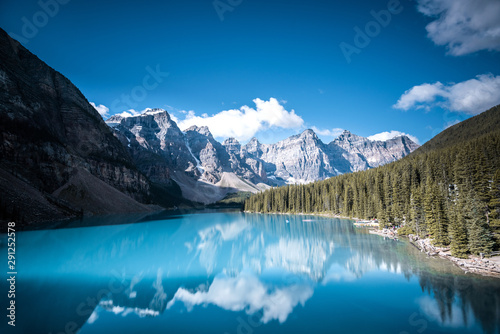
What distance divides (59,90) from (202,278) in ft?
462

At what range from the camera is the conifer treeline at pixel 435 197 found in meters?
24.1

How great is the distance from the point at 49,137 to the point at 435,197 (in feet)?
349

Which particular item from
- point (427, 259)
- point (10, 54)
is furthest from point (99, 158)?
point (427, 259)

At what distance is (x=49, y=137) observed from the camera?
84.0 metres

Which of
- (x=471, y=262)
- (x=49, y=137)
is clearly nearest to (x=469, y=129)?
(x=471, y=262)

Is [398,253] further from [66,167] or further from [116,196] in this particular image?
[116,196]

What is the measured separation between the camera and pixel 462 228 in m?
24.1

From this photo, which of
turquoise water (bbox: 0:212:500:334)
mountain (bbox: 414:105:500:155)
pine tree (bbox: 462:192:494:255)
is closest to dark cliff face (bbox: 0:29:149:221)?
turquoise water (bbox: 0:212:500:334)

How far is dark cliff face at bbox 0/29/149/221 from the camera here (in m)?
68.2

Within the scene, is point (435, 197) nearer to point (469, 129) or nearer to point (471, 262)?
point (471, 262)

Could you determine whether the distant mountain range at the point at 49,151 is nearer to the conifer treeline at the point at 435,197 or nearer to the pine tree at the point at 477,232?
Result: the pine tree at the point at 477,232

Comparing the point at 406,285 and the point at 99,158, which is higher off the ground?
the point at 99,158

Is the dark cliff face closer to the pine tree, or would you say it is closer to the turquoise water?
the turquoise water

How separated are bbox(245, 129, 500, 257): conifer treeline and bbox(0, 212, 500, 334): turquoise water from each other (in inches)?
177
